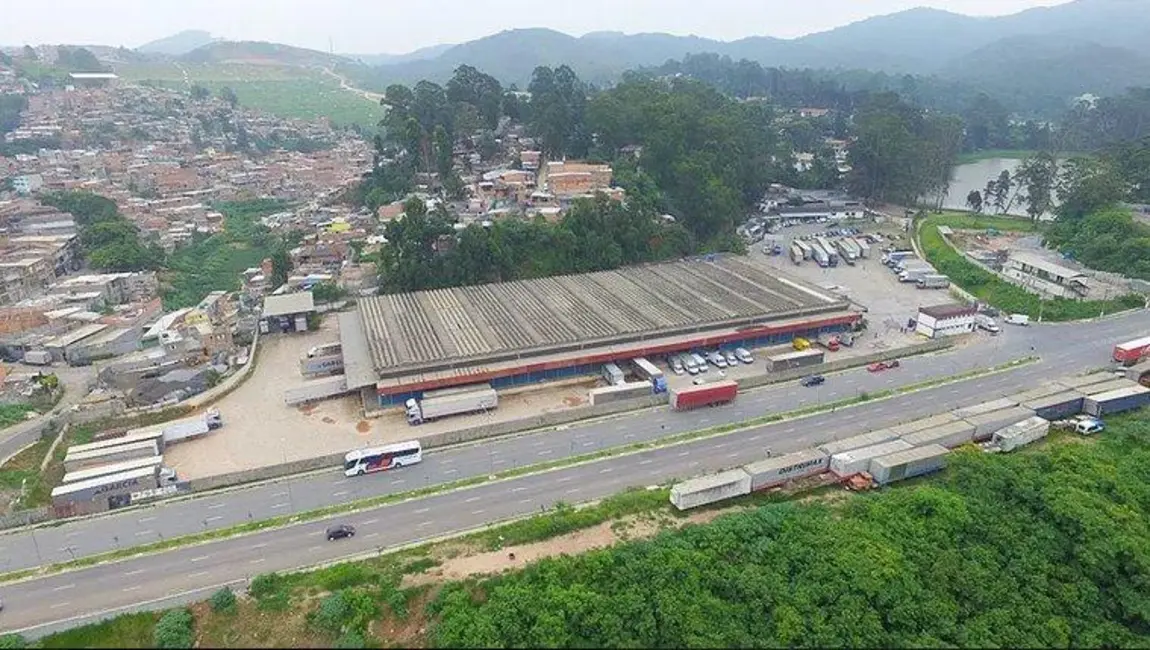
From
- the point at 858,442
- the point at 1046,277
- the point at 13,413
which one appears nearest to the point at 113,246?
the point at 13,413

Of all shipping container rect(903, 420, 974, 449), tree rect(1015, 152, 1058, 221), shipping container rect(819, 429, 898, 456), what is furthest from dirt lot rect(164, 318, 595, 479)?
tree rect(1015, 152, 1058, 221)

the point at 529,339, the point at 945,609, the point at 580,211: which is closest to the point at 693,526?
the point at 945,609

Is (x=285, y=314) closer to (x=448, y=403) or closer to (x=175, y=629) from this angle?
(x=448, y=403)

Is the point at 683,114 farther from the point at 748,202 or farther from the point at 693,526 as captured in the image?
the point at 693,526

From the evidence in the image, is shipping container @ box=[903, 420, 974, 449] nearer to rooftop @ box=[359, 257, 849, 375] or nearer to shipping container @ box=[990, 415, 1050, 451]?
shipping container @ box=[990, 415, 1050, 451]

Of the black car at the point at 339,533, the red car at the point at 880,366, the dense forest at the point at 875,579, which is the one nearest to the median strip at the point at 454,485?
the black car at the point at 339,533

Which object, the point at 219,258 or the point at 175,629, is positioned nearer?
the point at 175,629

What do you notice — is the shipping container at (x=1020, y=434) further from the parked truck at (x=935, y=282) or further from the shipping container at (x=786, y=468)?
the parked truck at (x=935, y=282)
